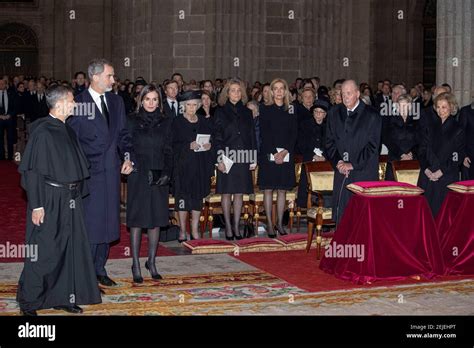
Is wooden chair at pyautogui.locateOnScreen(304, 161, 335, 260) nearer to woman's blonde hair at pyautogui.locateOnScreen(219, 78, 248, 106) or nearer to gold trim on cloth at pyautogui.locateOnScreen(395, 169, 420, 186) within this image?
gold trim on cloth at pyautogui.locateOnScreen(395, 169, 420, 186)

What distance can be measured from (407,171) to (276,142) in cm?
170

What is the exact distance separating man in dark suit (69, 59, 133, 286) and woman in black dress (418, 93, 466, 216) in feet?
12.8

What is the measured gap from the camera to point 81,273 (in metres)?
8.19

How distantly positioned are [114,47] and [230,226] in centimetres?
1527

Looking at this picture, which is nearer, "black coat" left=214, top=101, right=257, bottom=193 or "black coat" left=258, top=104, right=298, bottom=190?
"black coat" left=214, top=101, right=257, bottom=193

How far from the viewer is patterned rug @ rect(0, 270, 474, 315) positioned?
8.47 metres

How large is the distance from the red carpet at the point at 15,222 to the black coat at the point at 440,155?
3103mm

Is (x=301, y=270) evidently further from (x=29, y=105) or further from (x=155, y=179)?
(x=29, y=105)

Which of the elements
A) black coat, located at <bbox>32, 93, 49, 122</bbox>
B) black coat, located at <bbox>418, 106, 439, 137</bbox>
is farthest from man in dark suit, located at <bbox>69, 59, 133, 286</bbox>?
black coat, located at <bbox>32, 93, 49, 122</bbox>

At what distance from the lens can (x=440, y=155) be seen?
11273 mm

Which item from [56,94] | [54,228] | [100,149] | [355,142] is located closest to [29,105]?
[355,142]
